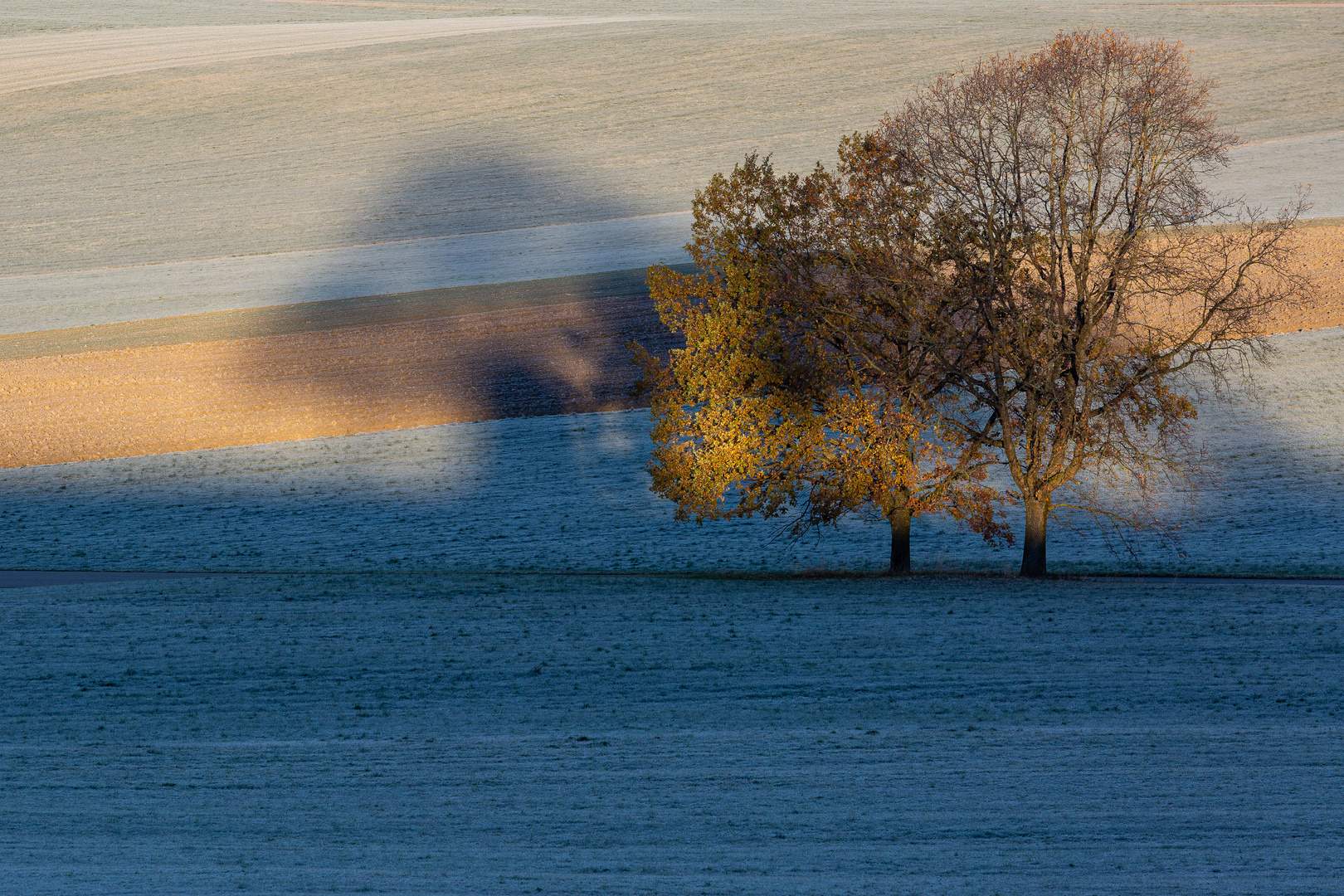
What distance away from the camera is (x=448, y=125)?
52.8 m

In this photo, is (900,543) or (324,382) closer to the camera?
(900,543)

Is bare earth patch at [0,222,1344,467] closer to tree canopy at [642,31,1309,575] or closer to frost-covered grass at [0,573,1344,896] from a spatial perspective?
frost-covered grass at [0,573,1344,896]

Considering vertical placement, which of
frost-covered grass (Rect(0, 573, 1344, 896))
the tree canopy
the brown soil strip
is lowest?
the brown soil strip

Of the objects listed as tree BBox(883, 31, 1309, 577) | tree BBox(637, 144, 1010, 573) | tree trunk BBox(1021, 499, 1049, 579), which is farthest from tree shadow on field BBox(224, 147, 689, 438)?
tree BBox(883, 31, 1309, 577)

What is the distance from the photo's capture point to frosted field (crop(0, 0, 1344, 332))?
42.2m

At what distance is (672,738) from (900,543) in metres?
9.51

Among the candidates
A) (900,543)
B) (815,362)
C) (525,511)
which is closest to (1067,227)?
(815,362)

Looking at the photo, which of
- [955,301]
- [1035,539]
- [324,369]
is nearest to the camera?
[955,301]

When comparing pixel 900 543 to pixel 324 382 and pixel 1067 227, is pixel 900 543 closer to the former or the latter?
pixel 1067 227

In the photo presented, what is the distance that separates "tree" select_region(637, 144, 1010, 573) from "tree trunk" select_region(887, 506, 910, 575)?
5 centimetres

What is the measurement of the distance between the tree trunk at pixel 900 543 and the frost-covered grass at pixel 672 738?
115 centimetres

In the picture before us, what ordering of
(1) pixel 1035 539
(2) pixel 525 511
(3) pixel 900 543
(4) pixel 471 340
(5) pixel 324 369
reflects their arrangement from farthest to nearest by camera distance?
1. (4) pixel 471 340
2. (5) pixel 324 369
3. (2) pixel 525 511
4. (3) pixel 900 543
5. (1) pixel 1035 539

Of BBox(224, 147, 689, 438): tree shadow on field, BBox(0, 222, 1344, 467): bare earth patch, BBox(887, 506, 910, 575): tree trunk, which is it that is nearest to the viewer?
BBox(887, 506, 910, 575): tree trunk

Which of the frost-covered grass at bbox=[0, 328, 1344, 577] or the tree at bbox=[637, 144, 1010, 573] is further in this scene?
the frost-covered grass at bbox=[0, 328, 1344, 577]
